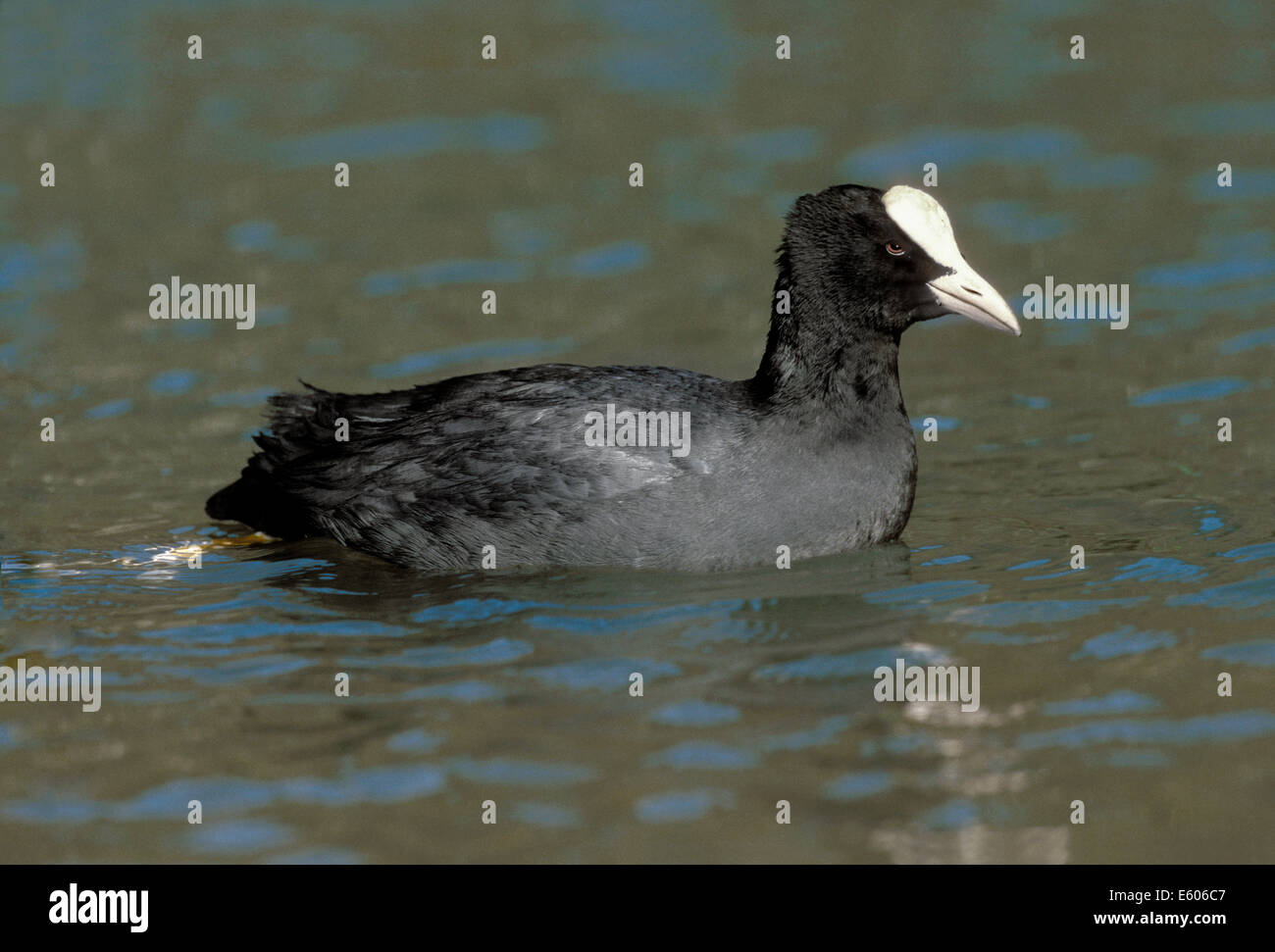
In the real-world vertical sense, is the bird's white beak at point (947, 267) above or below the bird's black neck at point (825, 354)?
above

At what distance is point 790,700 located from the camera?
727 centimetres

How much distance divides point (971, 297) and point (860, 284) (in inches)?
19.5

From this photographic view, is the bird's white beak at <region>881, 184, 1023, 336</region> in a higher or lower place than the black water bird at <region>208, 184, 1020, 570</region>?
higher

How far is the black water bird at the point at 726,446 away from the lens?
27.3ft

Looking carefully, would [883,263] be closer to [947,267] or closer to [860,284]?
[860,284]

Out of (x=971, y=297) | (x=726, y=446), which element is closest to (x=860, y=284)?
(x=971, y=297)

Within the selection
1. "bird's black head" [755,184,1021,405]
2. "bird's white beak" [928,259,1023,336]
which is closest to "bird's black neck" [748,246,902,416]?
"bird's black head" [755,184,1021,405]

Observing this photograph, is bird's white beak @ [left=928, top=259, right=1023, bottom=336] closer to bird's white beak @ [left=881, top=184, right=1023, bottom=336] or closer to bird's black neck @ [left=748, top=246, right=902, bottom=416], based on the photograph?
bird's white beak @ [left=881, top=184, right=1023, bottom=336]

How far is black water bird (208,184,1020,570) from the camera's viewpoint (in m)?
8.32

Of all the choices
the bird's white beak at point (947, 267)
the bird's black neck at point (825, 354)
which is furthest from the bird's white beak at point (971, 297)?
the bird's black neck at point (825, 354)

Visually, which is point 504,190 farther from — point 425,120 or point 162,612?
point 162,612

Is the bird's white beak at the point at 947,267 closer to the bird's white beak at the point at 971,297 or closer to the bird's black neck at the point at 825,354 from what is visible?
the bird's white beak at the point at 971,297

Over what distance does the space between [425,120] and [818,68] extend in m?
3.37
